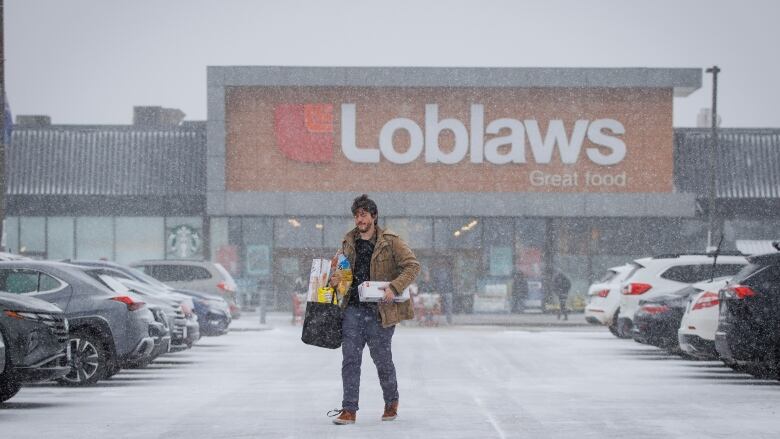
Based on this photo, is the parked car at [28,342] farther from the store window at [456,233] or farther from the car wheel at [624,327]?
the store window at [456,233]

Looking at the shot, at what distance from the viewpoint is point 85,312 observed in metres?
16.4

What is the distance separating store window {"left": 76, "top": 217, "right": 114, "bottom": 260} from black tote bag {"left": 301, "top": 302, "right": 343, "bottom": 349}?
36.8 m

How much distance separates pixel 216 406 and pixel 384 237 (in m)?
2.88

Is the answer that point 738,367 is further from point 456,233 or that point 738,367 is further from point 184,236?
point 184,236

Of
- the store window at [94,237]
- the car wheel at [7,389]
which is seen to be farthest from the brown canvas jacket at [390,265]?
the store window at [94,237]

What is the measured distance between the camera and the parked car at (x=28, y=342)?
13.7 metres

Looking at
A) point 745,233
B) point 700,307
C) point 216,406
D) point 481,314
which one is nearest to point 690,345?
point 700,307

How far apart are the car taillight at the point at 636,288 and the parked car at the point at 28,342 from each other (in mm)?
13523

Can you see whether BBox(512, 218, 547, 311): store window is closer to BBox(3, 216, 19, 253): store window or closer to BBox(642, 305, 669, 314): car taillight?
BBox(3, 216, 19, 253): store window

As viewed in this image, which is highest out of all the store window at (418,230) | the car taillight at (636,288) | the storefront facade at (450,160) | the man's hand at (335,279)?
the storefront facade at (450,160)

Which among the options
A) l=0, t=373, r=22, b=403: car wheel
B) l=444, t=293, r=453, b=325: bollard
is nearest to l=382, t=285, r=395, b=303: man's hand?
l=0, t=373, r=22, b=403: car wheel

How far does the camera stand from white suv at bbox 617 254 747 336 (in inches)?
971

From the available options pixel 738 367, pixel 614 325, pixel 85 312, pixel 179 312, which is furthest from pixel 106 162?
pixel 738 367

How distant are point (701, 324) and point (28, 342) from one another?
8.85 meters
